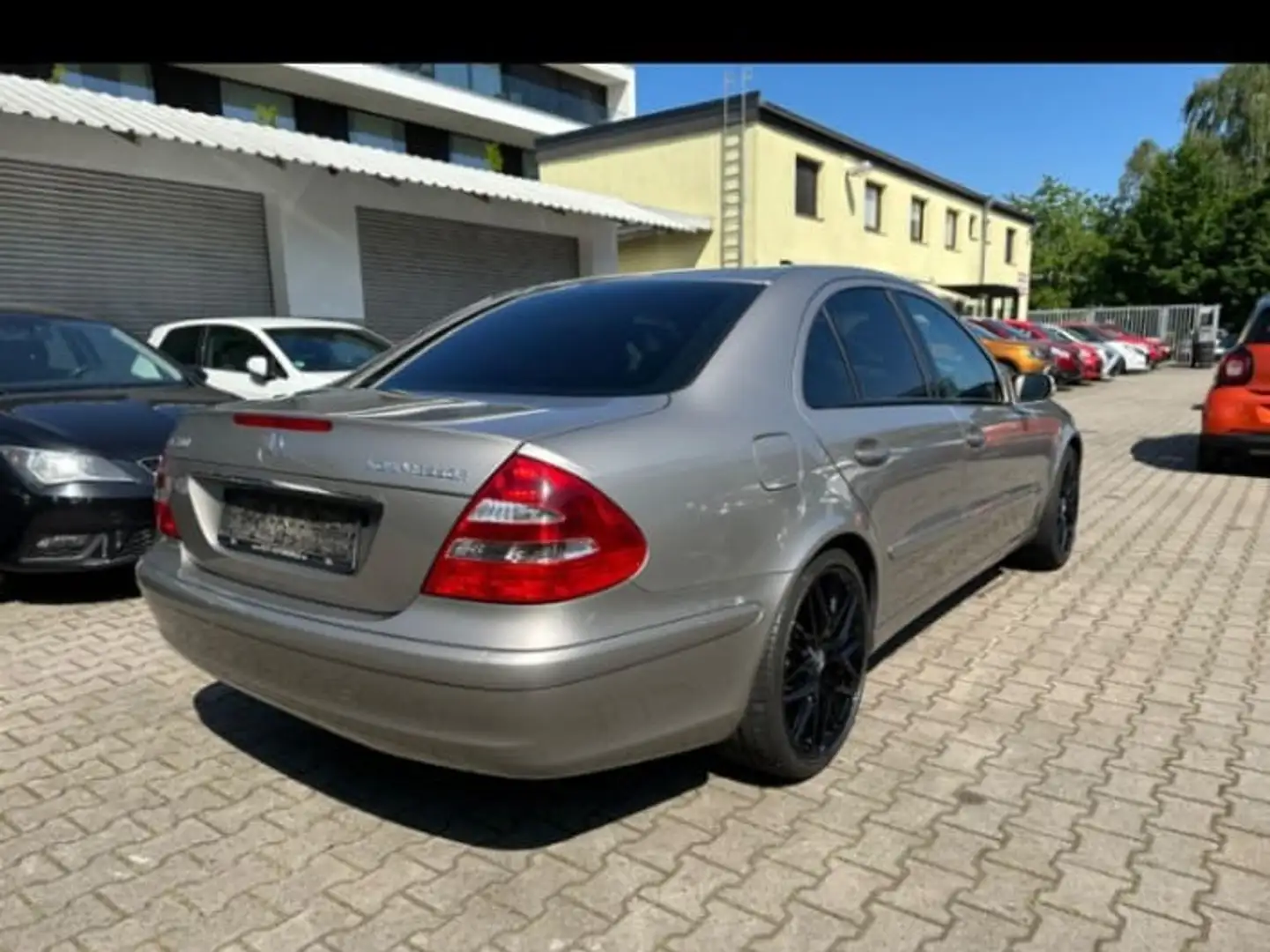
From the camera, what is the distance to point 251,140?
34.1ft

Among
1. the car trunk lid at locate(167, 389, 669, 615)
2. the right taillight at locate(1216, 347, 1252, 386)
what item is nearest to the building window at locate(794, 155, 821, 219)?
the right taillight at locate(1216, 347, 1252, 386)

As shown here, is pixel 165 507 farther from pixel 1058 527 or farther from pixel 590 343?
pixel 1058 527

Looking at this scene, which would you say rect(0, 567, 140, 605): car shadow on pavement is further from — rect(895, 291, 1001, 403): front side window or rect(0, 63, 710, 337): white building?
rect(0, 63, 710, 337): white building

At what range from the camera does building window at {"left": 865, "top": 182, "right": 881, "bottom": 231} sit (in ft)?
77.5

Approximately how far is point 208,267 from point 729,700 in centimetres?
1072

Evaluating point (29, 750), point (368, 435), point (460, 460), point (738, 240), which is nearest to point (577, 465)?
point (460, 460)

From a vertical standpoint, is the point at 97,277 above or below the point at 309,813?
above

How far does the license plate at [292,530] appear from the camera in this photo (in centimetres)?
215

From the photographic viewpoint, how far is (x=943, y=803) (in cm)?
256

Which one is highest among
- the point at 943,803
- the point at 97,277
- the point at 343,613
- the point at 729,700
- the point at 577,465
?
the point at 97,277

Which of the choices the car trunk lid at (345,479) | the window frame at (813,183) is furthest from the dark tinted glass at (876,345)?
the window frame at (813,183)

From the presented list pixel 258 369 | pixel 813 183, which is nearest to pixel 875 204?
pixel 813 183
